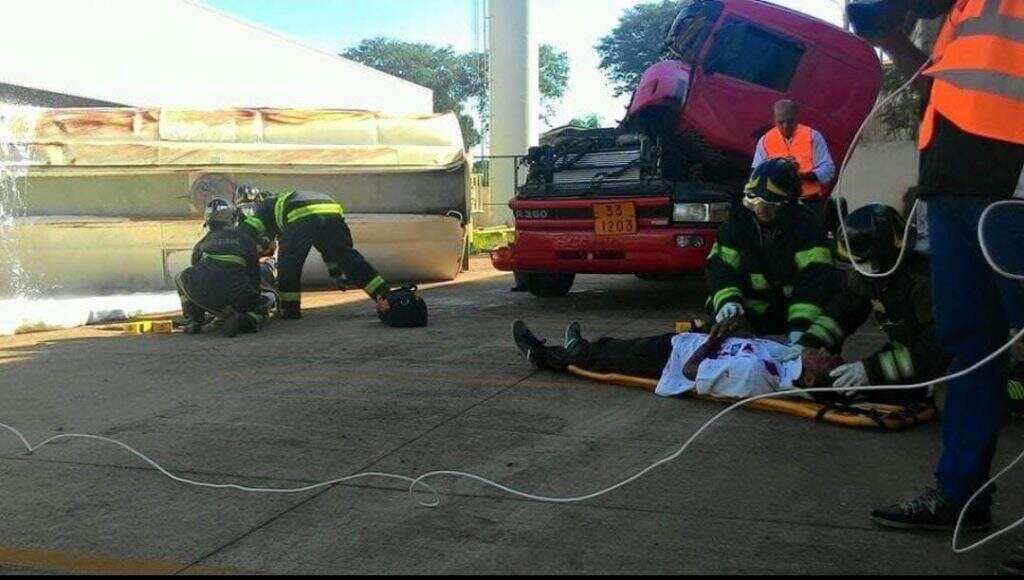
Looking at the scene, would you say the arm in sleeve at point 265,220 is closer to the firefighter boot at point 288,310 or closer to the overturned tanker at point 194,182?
the firefighter boot at point 288,310

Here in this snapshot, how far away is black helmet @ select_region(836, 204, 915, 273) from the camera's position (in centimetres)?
396

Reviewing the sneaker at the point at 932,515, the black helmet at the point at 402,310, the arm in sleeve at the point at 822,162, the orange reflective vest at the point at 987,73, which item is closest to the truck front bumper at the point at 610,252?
the arm in sleeve at the point at 822,162

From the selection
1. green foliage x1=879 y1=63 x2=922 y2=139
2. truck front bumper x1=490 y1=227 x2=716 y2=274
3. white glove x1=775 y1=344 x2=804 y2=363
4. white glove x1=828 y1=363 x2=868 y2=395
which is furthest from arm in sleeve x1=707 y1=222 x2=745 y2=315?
green foliage x1=879 y1=63 x2=922 y2=139

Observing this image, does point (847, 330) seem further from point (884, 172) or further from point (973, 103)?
point (884, 172)

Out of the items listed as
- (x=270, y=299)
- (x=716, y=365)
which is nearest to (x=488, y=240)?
(x=270, y=299)

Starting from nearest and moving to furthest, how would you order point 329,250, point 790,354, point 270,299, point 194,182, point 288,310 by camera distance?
point 790,354, point 329,250, point 270,299, point 288,310, point 194,182

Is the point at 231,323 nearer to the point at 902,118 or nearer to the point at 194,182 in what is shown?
the point at 194,182

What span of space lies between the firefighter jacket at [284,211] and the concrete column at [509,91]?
48.1 feet

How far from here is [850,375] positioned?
4137 millimetres

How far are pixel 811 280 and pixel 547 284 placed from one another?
15.5 feet

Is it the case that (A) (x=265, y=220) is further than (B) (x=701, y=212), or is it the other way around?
(A) (x=265, y=220)

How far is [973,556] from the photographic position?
9.09 ft

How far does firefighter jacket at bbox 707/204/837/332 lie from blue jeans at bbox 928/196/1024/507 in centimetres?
196

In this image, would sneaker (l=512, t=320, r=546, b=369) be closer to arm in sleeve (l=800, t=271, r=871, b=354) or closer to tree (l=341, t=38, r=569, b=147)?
arm in sleeve (l=800, t=271, r=871, b=354)
